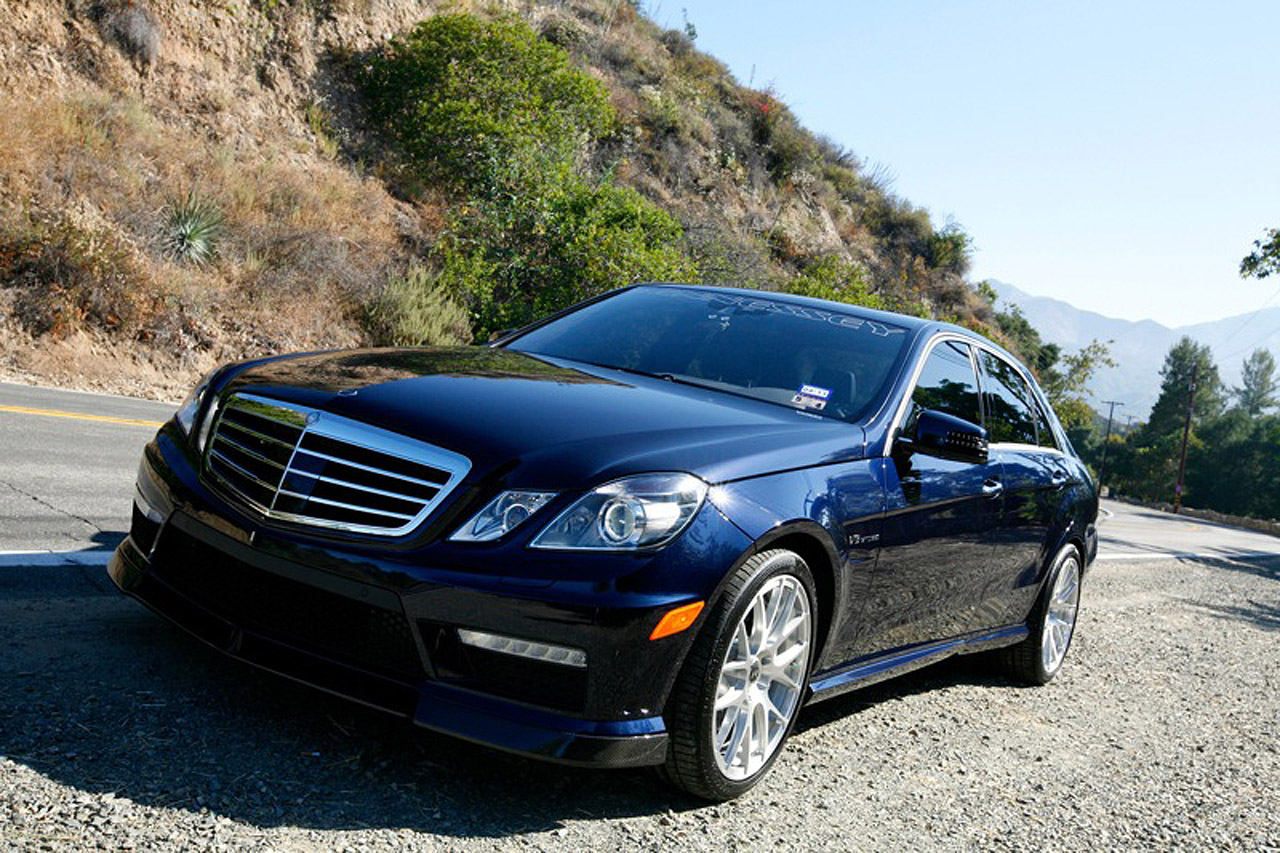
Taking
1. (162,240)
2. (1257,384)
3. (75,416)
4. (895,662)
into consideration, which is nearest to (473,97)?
(162,240)

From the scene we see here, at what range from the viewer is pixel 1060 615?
6.32m

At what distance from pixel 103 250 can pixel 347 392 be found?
13247mm

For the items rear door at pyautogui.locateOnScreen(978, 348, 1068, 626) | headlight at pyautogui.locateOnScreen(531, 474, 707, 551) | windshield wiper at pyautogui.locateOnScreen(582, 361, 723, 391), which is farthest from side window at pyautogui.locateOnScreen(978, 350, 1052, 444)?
headlight at pyautogui.locateOnScreen(531, 474, 707, 551)

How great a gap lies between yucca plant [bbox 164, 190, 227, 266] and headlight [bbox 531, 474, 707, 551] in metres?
15.4

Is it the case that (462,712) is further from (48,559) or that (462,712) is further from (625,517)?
(48,559)

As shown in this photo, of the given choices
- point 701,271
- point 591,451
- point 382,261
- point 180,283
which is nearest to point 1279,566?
point 701,271

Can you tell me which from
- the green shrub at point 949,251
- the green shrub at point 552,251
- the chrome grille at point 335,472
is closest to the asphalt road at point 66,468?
the chrome grille at point 335,472

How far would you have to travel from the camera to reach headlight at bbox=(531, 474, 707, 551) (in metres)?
3.14

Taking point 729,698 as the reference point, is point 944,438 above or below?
above

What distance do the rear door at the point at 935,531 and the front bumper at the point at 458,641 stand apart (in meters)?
1.14

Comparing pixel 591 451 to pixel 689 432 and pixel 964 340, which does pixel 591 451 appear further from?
pixel 964 340

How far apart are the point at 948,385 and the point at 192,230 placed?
14.5 m

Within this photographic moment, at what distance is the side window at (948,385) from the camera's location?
15.6 ft

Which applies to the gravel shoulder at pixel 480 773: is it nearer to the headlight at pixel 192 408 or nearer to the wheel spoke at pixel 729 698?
the wheel spoke at pixel 729 698
